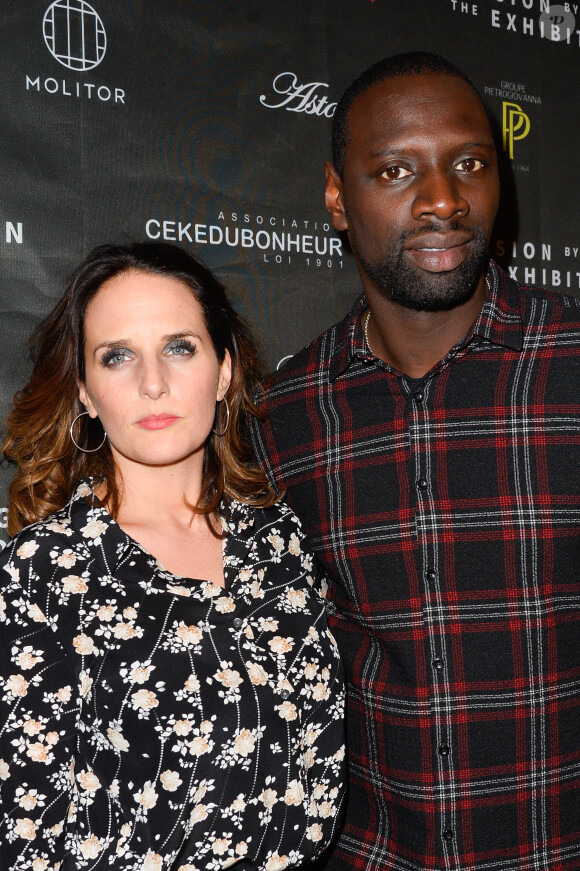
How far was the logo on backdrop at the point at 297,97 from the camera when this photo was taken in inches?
88.2

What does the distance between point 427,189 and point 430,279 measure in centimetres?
17

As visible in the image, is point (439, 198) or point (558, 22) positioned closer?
point (439, 198)

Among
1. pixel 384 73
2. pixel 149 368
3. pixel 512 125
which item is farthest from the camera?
pixel 512 125

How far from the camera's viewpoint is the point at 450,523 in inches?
66.8

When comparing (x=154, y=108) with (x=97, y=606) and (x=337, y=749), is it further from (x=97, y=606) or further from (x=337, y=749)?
(x=337, y=749)

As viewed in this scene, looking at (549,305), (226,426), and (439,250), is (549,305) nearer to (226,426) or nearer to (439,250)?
(439,250)

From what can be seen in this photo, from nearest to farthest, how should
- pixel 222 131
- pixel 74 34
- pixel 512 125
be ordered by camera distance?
pixel 74 34 < pixel 222 131 < pixel 512 125

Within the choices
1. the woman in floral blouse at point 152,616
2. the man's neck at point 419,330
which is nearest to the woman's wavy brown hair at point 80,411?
the woman in floral blouse at point 152,616

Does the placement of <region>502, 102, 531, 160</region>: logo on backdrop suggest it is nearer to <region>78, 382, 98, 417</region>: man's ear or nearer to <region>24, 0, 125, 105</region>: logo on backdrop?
<region>24, 0, 125, 105</region>: logo on backdrop

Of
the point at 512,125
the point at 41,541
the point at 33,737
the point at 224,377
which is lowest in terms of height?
the point at 33,737

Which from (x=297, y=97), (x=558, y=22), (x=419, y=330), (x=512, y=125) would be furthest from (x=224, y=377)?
(x=558, y=22)

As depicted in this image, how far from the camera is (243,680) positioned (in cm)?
152

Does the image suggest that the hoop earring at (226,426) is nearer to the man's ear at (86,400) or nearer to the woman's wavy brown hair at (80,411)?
the woman's wavy brown hair at (80,411)

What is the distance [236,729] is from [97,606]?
32 centimetres
